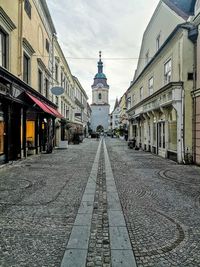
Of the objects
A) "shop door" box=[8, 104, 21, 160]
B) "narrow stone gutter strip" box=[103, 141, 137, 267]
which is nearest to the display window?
"shop door" box=[8, 104, 21, 160]

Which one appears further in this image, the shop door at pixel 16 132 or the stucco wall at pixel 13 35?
the shop door at pixel 16 132

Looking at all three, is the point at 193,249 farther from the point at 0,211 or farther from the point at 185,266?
the point at 0,211

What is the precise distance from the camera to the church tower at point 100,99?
89.1m

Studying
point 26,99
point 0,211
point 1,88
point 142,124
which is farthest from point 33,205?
point 142,124

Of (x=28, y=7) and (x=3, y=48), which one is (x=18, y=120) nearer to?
(x=3, y=48)

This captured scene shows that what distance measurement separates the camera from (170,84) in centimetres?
1299

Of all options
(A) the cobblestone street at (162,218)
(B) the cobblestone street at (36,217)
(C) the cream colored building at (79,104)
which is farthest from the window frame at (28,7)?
(C) the cream colored building at (79,104)

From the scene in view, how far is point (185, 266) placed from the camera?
299 centimetres

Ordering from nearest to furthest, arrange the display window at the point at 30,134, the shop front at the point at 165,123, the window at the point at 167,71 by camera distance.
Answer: the shop front at the point at 165,123, the window at the point at 167,71, the display window at the point at 30,134

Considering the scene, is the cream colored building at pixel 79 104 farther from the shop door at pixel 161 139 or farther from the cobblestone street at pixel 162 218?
the cobblestone street at pixel 162 218

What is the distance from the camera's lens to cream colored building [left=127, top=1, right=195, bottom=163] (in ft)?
41.5

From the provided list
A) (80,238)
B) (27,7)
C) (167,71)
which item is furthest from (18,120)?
(80,238)

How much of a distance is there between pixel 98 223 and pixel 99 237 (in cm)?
61

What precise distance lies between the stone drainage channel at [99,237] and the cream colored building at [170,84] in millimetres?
7837
